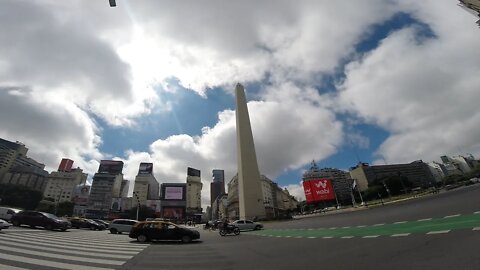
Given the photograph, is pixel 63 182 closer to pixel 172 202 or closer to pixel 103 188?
pixel 103 188

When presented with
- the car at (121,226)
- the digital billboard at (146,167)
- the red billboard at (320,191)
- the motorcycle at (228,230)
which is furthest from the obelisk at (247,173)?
the digital billboard at (146,167)

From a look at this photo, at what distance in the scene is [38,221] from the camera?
2292 centimetres

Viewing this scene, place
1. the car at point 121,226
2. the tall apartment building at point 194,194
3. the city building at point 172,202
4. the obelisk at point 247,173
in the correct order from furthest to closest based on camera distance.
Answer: the tall apartment building at point 194,194, the city building at point 172,202, the obelisk at point 247,173, the car at point 121,226

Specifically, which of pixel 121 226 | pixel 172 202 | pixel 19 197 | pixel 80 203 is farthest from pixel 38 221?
pixel 80 203

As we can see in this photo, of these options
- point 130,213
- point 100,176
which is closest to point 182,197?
point 130,213

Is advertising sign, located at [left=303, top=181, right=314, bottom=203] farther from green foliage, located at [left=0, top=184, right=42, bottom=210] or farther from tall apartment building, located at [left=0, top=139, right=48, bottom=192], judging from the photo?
tall apartment building, located at [left=0, top=139, right=48, bottom=192]

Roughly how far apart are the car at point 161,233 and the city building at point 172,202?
316ft

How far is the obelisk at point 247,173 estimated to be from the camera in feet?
163

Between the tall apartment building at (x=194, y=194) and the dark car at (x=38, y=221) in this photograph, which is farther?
the tall apartment building at (x=194, y=194)

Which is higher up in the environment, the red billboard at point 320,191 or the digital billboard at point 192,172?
the digital billboard at point 192,172

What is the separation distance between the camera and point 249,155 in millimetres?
50688

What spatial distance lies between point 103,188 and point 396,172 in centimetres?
15983

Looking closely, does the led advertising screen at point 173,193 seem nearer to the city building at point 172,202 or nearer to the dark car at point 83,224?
the city building at point 172,202

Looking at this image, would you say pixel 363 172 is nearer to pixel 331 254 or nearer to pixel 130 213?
pixel 130 213
